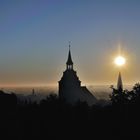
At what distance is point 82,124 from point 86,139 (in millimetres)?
2872

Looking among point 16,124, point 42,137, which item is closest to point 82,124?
point 42,137

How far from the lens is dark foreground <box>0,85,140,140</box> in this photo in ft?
129

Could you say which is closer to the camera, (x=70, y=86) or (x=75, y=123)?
(x=75, y=123)

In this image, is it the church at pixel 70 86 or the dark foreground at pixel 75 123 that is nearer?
the dark foreground at pixel 75 123

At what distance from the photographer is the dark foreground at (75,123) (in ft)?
129

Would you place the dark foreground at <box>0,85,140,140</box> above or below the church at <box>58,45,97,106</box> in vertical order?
below

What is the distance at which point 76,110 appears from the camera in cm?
4631

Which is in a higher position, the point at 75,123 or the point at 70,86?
the point at 70,86

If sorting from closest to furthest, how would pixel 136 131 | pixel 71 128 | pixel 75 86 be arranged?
pixel 136 131 → pixel 71 128 → pixel 75 86

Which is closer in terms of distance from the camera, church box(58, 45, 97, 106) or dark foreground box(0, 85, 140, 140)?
dark foreground box(0, 85, 140, 140)

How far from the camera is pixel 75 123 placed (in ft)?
137

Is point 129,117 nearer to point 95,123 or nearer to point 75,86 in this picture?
point 95,123

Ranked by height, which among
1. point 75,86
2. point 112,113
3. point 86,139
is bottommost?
point 86,139

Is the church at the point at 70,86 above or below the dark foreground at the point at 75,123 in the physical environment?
above
